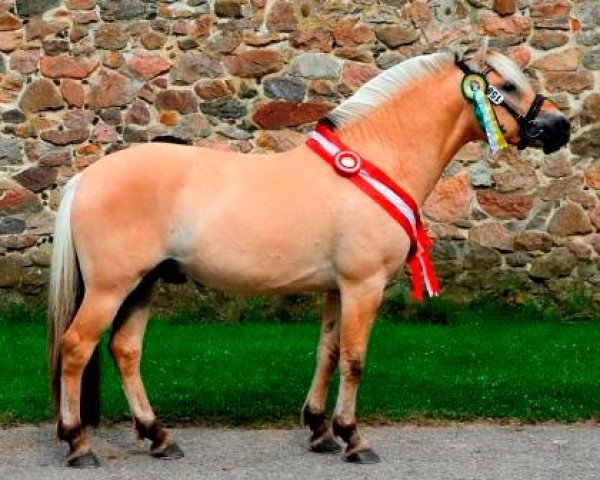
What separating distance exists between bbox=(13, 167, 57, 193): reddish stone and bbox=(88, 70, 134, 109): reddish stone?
0.75 m

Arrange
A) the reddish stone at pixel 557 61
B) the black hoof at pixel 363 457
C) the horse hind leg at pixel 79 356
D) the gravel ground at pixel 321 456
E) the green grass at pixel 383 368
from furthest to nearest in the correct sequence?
the reddish stone at pixel 557 61 → the green grass at pixel 383 368 → the black hoof at pixel 363 457 → the horse hind leg at pixel 79 356 → the gravel ground at pixel 321 456

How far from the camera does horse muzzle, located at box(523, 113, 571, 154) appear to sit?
20.6 feet

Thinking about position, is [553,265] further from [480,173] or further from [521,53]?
[521,53]

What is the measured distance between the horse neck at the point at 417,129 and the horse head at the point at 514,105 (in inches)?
4.9

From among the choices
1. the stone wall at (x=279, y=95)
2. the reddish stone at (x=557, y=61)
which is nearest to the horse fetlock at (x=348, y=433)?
the stone wall at (x=279, y=95)

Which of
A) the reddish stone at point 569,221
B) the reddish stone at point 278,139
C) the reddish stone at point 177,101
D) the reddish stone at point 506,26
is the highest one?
the reddish stone at point 506,26

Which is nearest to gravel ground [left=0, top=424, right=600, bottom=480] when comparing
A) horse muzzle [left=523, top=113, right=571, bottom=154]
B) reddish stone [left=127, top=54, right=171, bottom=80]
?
horse muzzle [left=523, top=113, right=571, bottom=154]

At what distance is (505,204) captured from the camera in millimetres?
11047

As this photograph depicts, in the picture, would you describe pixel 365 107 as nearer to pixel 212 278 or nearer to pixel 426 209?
pixel 212 278

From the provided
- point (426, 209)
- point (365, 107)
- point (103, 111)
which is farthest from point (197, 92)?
point (365, 107)

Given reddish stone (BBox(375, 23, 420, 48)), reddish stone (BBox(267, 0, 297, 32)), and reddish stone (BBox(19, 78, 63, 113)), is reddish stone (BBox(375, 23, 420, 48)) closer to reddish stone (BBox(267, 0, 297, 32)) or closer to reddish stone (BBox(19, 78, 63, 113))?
reddish stone (BBox(267, 0, 297, 32))

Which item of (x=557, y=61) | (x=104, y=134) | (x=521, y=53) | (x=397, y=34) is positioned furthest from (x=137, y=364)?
(x=557, y=61)

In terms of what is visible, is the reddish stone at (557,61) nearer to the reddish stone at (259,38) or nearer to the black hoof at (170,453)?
the reddish stone at (259,38)

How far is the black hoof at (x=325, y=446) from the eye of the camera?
6285 millimetres
